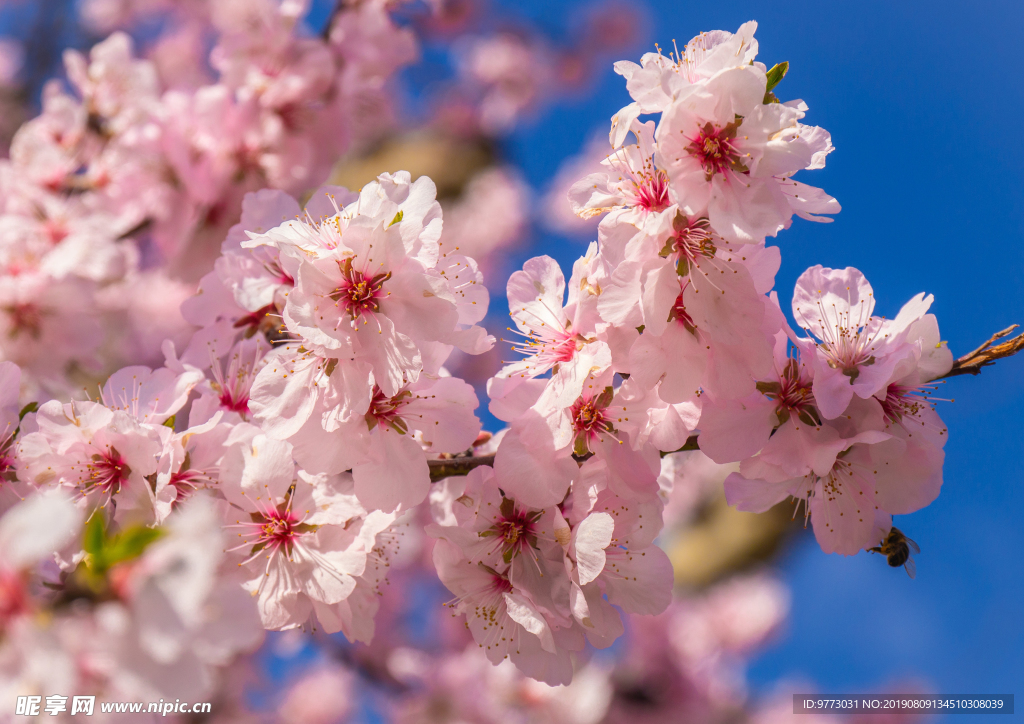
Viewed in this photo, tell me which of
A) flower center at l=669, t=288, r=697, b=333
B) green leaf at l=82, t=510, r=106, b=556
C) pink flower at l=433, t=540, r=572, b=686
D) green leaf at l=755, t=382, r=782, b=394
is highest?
flower center at l=669, t=288, r=697, b=333

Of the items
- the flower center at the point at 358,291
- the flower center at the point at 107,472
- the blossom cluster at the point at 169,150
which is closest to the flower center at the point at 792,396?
the flower center at the point at 358,291

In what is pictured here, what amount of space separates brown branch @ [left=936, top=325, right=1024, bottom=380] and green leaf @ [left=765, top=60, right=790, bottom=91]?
634mm

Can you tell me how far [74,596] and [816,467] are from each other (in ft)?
4.00

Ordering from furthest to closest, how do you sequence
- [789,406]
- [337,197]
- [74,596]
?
[337,197] < [789,406] < [74,596]

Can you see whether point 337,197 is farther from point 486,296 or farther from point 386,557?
point 386,557

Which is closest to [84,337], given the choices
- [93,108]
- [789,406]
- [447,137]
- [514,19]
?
[93,108]

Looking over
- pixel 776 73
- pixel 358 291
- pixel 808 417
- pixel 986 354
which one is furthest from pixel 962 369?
pixel 358 291

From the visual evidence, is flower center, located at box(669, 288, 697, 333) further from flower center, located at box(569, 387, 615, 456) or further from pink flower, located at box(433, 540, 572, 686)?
pink flower, located at box(433, 540, 572, 686)

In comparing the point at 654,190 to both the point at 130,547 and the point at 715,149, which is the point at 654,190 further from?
the point at 130,547

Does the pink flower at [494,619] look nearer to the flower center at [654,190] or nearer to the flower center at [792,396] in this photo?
the flower center at [792,396]

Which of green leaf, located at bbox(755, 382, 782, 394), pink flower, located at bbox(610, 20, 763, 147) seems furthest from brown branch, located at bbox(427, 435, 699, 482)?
pink flower, located at bbox(610, 20, 763, 147)

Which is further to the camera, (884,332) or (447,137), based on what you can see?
(447,137)

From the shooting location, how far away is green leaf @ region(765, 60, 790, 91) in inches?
45.4

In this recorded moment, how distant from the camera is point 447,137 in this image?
27.0 feet
